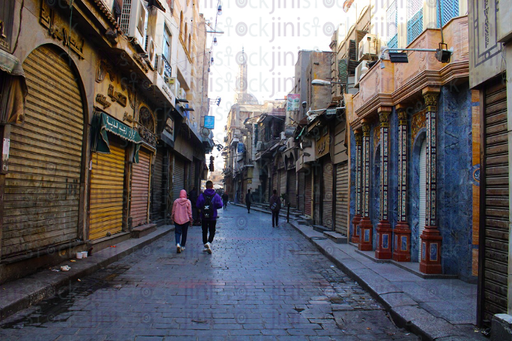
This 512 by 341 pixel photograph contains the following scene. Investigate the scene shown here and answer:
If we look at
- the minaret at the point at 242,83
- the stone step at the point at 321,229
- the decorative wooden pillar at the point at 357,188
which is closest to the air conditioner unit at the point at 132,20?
the decorative wooden pillar at the point at 357,188

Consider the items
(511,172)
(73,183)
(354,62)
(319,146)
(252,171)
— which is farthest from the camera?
(252,171)

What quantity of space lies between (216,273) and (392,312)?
362 cm

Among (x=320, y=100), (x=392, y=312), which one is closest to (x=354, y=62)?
(x=320, y=100)

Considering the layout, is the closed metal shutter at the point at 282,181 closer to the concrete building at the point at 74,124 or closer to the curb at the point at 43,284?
the concrete building at the point at 74,124

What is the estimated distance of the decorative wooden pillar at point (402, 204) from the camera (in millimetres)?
8578

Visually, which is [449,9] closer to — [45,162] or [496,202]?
[496,202]

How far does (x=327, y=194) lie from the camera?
16547 mm

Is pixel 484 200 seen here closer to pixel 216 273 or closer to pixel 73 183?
pixel 216 273

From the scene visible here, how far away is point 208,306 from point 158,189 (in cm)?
1255

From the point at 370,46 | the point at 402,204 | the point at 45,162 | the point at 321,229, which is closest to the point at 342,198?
the point at 321,229

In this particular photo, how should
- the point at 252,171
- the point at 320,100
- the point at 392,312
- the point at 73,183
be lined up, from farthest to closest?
the point at 252,171, the point at 320,100, the point at 73,183, the point at 392,312

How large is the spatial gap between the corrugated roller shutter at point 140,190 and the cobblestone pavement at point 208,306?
169 inches

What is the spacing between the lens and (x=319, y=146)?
58.4 ft

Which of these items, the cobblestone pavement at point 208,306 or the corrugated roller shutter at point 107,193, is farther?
the corrugated roller shutter at point 107,193
